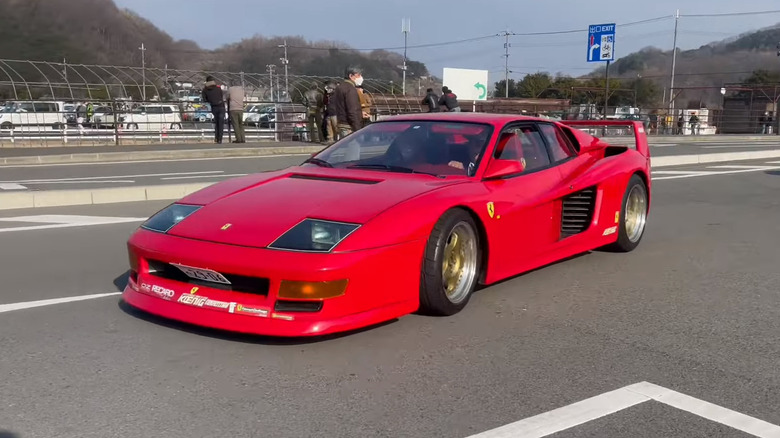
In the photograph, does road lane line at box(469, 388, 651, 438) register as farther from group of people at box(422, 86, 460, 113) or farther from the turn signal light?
group of people at box(422, 86, 460, 113)

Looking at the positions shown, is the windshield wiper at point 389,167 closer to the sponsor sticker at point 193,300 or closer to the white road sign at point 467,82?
the sponsor sticker at point 193,300

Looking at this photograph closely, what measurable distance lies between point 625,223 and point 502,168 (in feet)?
6.85

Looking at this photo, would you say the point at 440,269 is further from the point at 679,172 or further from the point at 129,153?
the point at 129,153

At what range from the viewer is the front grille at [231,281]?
3590 mm

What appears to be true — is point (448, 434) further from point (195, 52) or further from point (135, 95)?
point (195, 52)

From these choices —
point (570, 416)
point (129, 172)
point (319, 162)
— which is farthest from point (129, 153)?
point (570, 416)

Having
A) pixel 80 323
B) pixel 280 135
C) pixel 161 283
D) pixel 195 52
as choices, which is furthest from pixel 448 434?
pixel 195 52

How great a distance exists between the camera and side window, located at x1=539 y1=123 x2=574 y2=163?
18.1 ft

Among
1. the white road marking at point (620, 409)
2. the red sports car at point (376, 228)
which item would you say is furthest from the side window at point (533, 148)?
the white road marking at point (620, 409)

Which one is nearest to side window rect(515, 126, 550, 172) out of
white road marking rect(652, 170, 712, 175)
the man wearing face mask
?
the man wearing face mask

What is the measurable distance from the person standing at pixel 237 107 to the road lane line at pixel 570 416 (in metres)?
17.4

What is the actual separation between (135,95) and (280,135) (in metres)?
5.22

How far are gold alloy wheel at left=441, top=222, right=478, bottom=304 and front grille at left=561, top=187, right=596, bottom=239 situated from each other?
3.78ft

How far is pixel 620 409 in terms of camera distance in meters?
3.01
